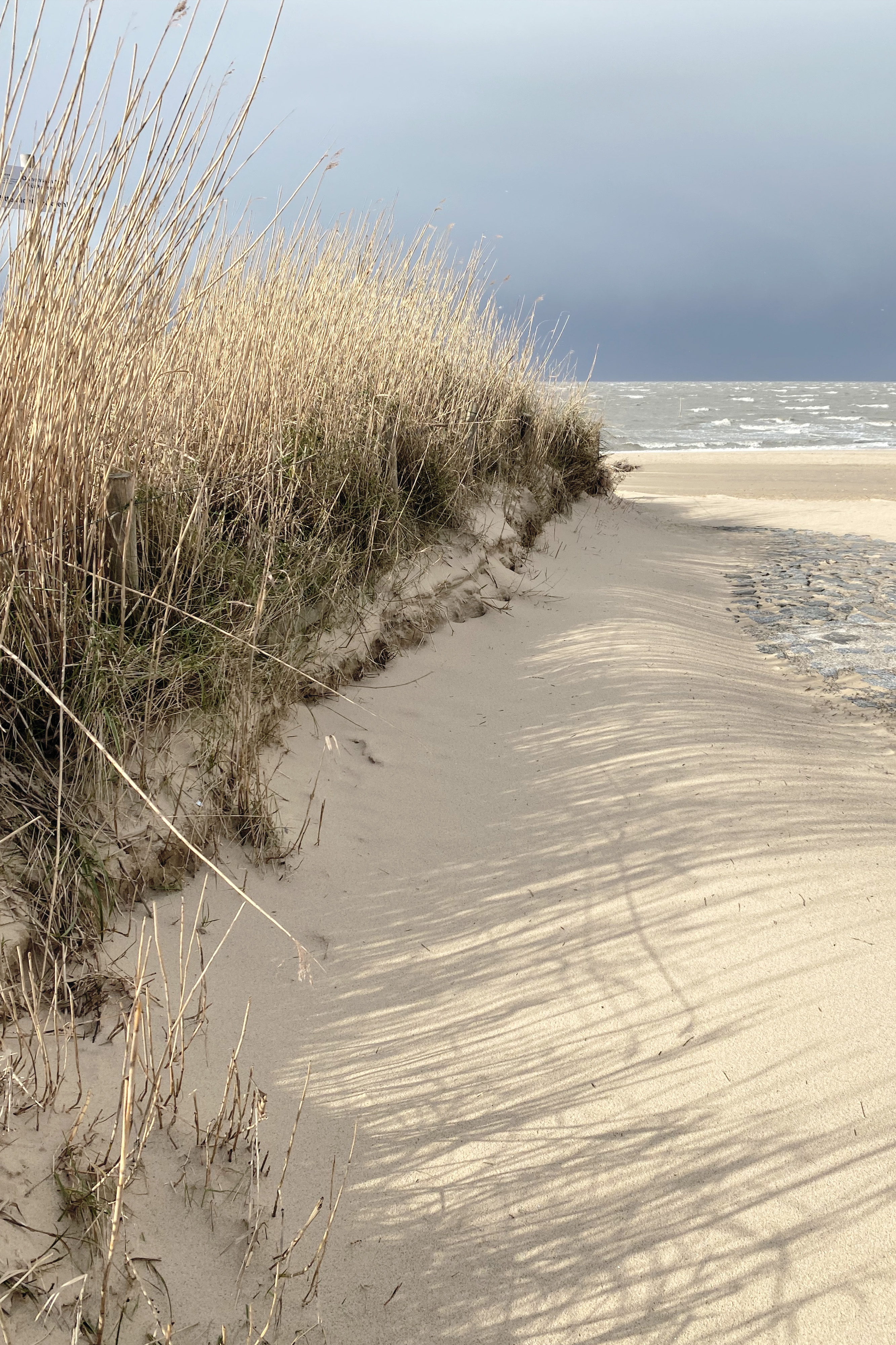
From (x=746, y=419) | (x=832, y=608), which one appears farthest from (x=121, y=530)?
(x=746, y=419)

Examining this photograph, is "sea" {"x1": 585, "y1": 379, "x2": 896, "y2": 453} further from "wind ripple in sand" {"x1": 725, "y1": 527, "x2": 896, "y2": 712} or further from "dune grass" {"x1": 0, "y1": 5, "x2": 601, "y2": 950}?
"dune grass" {"x1": 0, "y1": 5, "x2": 601, "y2": 950}

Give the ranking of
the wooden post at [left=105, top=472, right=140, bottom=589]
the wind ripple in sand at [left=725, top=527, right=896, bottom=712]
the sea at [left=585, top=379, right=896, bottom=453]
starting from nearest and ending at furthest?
the wooden post at [left=105, top=472, right=140, bottom=589], the wind ripple in sand at [left=725, top=527, right=896, bottom=712], the sea at [left=585, top=379, right=896, bottom=453]

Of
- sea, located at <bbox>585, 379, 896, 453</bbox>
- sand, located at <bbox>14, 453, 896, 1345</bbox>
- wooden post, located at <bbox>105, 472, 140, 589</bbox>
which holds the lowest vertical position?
sand, located at <bbox>14, 453, 896, 1345</bbox>

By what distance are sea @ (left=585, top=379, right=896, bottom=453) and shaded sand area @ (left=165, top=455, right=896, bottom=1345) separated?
5364 mm

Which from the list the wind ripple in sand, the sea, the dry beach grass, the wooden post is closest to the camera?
the dry beach grass

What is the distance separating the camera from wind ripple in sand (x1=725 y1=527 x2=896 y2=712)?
3809 mm

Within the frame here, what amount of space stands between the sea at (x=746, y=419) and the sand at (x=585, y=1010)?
17.5 feet

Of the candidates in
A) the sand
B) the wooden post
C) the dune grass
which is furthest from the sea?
the wooden post

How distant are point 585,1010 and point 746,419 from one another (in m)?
30.0

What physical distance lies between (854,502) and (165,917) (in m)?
8.60

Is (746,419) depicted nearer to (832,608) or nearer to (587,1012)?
(832,608)

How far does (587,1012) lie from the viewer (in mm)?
1765

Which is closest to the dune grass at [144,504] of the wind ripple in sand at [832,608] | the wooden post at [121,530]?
the wooden post at [121,530]

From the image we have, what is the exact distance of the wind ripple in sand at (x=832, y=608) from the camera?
3809 millimetres
